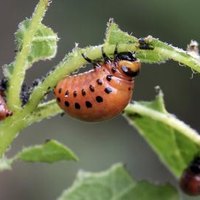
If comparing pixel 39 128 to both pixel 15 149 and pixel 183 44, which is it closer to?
pixel 15 149

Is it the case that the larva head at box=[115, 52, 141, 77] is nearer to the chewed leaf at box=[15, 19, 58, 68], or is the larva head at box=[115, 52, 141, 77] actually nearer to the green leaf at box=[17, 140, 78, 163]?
the chewed leaf at box=[15, 19, 58, 68]

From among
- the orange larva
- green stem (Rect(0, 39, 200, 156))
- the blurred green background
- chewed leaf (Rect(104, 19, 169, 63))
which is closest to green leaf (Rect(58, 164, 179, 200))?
the orange larva

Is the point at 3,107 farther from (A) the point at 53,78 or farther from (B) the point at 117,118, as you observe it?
(B) the point at 117,118

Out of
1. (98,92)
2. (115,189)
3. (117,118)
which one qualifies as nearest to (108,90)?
(98,92)

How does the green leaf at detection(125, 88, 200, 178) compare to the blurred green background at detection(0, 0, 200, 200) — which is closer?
the green leaf at detection(125, 88, 200, 178)

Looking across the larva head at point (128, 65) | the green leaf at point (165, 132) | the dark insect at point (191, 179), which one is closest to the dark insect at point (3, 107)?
the larva head at point (128, 65)

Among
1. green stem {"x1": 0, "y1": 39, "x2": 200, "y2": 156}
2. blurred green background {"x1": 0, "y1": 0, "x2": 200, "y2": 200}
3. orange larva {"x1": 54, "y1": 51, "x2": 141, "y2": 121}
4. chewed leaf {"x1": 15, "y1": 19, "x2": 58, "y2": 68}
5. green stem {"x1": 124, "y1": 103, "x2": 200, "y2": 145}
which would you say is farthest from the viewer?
blurred green background {"x1": 0, "y1": 0, "x2": 200, "y2": 200}

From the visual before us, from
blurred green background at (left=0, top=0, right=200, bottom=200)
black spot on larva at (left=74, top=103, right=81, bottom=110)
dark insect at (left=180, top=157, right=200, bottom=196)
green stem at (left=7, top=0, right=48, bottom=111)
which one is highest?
green stem at (left=7, top=0, right=48, bottom=111)

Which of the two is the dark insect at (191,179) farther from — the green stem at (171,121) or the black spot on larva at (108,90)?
the black spot on larva at (108,90)
